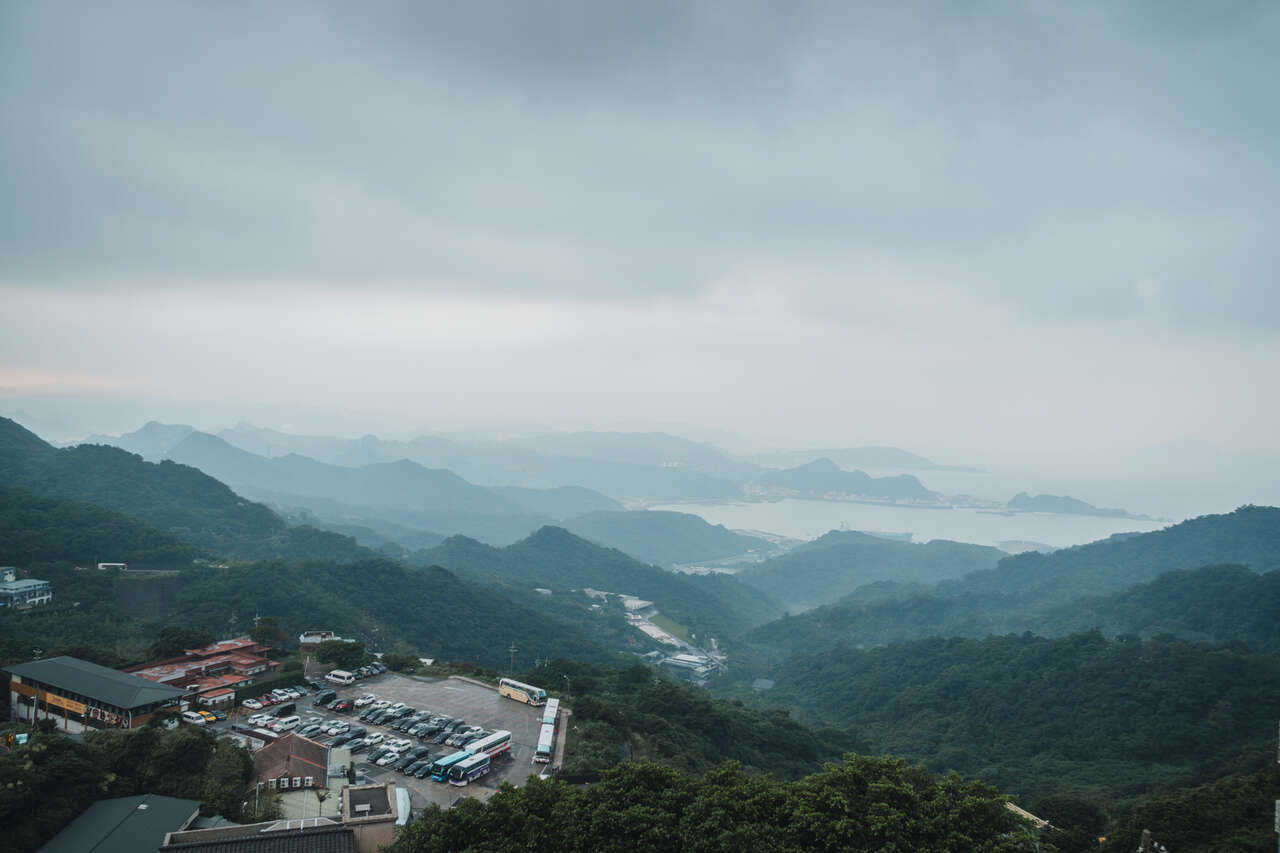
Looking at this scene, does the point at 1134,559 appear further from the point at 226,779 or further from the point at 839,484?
the point at 839,484

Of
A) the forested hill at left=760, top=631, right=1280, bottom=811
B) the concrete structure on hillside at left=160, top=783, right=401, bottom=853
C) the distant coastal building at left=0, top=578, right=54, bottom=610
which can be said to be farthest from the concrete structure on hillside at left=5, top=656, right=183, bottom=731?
the forested hill at left=760, top=631, right=1280, bottom=811

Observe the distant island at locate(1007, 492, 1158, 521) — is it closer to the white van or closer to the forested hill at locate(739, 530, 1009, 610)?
the forested hill at locate(739, 530, 1009, 610)

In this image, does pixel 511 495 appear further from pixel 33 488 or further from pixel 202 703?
pixel 202 703

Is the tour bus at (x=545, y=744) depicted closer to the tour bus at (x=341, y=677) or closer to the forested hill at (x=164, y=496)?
the tour bus at (x=341, y=677)

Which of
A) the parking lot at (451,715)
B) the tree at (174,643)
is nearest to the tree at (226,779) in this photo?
the parking lot at (451,715)

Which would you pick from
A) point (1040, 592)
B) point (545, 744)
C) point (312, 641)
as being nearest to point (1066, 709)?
point (545, 744)
